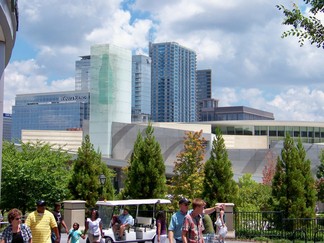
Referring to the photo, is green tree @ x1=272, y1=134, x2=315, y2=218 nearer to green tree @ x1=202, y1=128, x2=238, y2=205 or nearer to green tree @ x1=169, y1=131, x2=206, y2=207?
green tree @ x1=202, y1=128, x2=238, y2=205

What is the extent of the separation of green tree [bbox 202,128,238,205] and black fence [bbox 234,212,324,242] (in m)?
1.54

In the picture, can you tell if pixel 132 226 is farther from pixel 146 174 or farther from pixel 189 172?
pixel 189 172

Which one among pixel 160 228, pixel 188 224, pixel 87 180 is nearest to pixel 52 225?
pixel 188 224

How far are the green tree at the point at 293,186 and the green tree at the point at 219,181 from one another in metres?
2.27

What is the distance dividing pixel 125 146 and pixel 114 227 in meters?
49.6

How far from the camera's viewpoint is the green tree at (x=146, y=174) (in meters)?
31.8

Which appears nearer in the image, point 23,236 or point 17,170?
point 23,236

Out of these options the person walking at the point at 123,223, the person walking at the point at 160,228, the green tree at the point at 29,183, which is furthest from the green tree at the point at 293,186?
the person walking at the point at 160,228

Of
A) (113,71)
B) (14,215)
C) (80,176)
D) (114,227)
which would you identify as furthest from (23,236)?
(113,71)

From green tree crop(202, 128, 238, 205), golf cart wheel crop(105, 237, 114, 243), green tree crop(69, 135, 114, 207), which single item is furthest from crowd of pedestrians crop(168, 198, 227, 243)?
green tree crop(69, 135, 114, 207)

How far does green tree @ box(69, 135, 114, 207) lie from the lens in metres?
33.2

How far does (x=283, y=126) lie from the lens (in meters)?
86.3

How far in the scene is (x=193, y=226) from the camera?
31.6 ft

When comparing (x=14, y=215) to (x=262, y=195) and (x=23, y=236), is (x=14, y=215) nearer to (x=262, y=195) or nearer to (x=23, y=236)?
(x=23, y=236)
